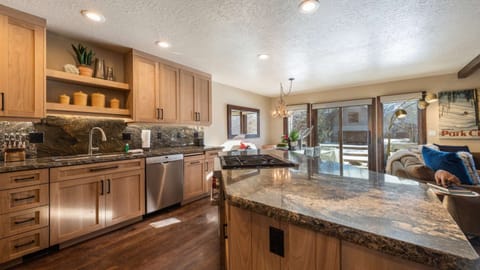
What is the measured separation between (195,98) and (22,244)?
2.80 m

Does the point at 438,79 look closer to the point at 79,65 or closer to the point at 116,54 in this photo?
the point at 116,54

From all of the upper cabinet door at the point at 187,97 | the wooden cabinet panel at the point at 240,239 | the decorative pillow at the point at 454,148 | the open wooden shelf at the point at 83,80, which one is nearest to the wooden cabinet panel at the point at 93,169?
the open wooden shelf at the point at 83,80

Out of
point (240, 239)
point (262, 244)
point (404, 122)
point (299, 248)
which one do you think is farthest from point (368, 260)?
point (404, 122)

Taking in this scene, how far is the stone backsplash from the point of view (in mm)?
2291

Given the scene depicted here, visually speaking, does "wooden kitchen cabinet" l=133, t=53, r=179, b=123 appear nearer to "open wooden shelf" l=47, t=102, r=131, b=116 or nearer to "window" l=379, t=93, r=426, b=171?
"open wooden shelf" l=47, t=102, r=131, b=116

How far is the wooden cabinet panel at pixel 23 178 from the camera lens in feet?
5.71

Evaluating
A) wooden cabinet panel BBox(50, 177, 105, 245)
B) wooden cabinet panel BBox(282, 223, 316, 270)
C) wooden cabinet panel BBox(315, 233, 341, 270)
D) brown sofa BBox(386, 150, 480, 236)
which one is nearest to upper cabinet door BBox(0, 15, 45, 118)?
wooden cabinet panel BBox(50, 177, 105, 245)

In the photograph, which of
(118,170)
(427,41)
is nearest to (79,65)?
(118,170)

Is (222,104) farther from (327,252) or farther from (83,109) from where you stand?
(327,252)

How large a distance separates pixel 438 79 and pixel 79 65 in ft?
20.7

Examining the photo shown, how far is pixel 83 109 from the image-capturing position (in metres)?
2.49

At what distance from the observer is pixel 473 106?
3791mm

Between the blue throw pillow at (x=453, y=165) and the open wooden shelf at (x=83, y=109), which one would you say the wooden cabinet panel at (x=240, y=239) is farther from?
the blue throw pillow at (x=453, y=165)

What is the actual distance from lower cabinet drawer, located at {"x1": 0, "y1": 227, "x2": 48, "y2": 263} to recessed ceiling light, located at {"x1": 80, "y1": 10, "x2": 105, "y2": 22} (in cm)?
212
